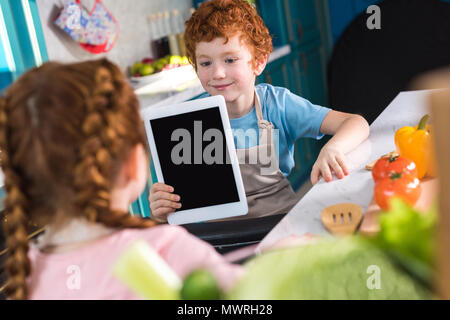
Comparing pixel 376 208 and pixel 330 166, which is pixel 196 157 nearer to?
pixel 330 166

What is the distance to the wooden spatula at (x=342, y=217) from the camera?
2.89 ft


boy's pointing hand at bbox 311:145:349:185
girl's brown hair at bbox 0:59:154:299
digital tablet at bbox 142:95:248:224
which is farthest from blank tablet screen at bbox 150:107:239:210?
girl's brown hair at bbox 0:59:154:299

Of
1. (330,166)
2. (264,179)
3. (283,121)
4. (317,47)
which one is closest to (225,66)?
(283,121)

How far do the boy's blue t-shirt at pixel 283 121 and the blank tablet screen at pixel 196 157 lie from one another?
15.0 inches

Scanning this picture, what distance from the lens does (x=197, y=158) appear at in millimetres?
1323

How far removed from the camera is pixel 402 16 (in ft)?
11.7

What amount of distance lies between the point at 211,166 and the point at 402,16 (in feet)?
9.23

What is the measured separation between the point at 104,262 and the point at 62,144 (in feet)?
0.51

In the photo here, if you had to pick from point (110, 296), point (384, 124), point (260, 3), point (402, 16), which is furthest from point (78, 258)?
point (402, 16)

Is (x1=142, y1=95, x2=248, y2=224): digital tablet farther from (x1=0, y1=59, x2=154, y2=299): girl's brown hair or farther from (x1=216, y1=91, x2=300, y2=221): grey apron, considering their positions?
(x1=0, y1=59, x2=154, y2=299): girl's brown hair

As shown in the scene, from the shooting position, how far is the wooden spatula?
0.88 m

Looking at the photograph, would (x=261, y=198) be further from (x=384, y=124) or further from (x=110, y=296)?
(x=110, y=296)

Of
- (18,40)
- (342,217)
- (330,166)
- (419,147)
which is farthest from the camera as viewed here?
(18,40)

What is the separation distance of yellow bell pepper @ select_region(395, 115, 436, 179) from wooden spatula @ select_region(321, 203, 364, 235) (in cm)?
23
